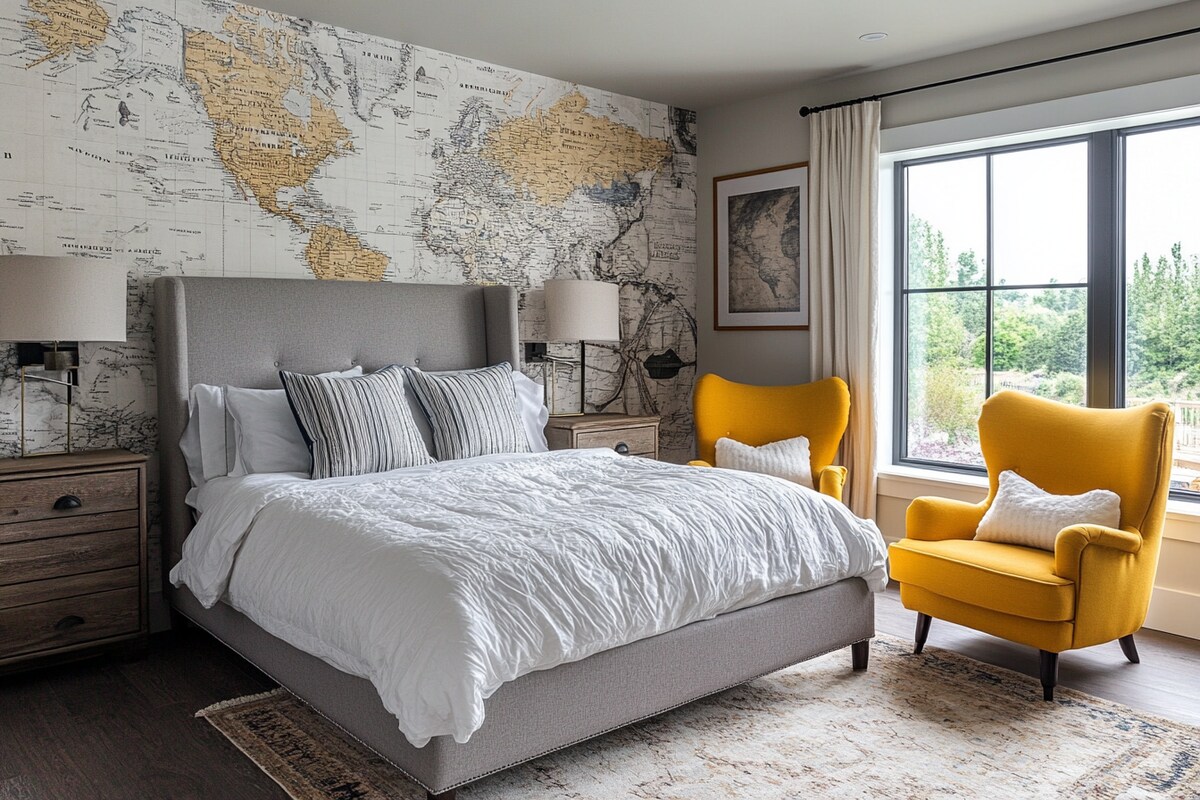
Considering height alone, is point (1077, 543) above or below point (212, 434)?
below

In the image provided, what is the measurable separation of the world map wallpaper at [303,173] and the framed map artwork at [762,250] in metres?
0.30

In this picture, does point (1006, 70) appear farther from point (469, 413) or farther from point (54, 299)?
point (54, 299)

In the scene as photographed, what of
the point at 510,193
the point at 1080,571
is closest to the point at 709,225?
the point at 510,193

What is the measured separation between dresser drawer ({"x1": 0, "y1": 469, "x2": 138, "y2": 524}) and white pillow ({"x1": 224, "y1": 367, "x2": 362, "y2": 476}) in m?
0.37

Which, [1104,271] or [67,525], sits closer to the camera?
[67,525]

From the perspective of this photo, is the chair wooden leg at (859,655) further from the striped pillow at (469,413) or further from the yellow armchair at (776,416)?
the striped pillow at (469,413)

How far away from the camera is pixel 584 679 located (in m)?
2.48

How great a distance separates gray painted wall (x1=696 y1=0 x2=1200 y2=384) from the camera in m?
3.86

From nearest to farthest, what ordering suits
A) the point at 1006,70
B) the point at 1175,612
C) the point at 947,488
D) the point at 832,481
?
the point at 1175,612
the point at 1006,70
the point at 832,481
the point at 947,488

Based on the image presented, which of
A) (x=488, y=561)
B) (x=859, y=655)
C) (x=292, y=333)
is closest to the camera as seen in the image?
(x=488, y=561)

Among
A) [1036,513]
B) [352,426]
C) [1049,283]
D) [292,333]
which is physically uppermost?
[1049,283]

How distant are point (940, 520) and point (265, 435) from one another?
270 cm

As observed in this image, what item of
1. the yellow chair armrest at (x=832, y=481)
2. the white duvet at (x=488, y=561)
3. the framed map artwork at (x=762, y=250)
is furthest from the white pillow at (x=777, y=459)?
the white duvet at (x=488, y=561)

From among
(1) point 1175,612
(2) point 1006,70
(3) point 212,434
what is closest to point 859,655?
(1) point 1175,612
